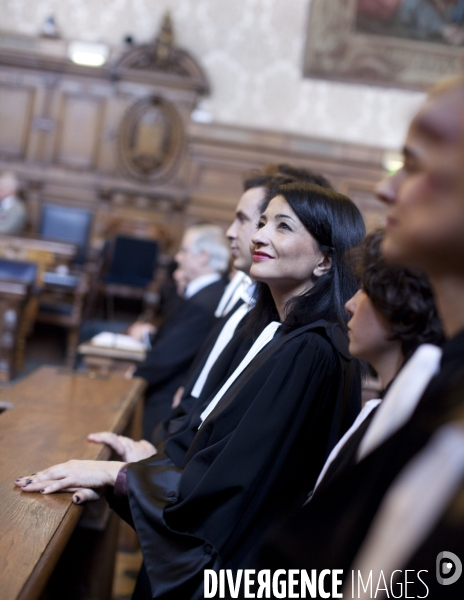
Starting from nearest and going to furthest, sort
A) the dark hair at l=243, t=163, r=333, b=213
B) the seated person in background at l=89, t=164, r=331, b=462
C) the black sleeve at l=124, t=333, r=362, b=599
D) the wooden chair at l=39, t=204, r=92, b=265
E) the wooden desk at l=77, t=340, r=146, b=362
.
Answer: the black sleeve at l=124, t=333, r=362, b=599 → the seated person in background at l=89, t=164, r=331, b=462 → the dark hair at l=243, t=163, r=333, b=213 → the wooden desk at l=77, t=340, r=146, b=362 → the wooden chair at l=39, t=204, r=92, b=265

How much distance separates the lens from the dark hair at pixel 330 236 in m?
2.08

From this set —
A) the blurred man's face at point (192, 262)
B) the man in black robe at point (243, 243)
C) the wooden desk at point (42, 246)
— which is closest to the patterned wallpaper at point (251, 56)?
the wooden desk at point (42, 246)

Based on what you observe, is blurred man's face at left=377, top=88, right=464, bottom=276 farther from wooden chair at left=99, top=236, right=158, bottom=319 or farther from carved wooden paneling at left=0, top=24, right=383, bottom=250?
carved wooden paneling at left=0, top=24, right=383, bottom=250

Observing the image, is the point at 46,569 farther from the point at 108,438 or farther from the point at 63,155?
the point at 63,155

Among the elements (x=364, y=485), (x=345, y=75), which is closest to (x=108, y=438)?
(x=364, y=485)

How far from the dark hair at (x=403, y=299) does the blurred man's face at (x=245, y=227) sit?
59.9 inches

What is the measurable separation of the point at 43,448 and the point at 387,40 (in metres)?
9.08

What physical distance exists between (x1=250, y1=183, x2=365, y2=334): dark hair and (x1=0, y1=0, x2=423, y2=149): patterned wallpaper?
8.02 meters

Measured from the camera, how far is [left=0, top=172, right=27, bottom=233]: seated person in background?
28.8 feet

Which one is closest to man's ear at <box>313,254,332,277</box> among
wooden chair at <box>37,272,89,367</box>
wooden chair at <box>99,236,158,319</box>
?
wooden chair at <box>37,272,89,367</box>

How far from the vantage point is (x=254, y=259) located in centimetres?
214

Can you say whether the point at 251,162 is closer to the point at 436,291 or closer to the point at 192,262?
the point at 192,262

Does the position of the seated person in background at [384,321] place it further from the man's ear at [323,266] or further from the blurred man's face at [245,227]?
the blurred man's face at [245,227]

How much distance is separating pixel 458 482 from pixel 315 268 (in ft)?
4.65
